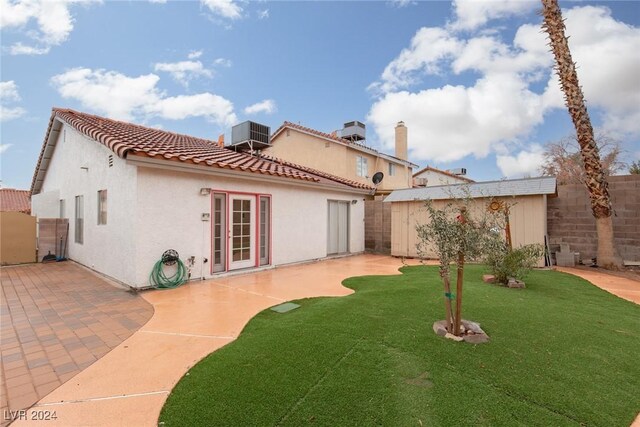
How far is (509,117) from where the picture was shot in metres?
19.8

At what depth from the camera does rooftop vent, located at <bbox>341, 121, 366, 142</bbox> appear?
23.9 metres

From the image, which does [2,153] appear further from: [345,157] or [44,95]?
[345,157]

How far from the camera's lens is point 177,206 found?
7.84m

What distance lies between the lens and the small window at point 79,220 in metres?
10.9

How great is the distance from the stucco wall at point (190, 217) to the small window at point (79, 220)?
541 centimetres

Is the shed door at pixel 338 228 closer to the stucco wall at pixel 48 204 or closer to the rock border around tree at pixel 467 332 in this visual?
the rock border around tree at pixel 467 332

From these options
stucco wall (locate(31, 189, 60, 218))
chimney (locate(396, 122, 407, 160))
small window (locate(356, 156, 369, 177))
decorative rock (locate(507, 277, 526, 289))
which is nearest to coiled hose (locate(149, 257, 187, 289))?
decorative rock (locate(507, 277, 526, 289))

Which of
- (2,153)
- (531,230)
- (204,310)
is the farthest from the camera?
(2,153)

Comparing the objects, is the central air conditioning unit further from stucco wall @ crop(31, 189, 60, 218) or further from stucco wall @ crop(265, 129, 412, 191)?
stucco wall @ crop(31, 189, 60, 218)

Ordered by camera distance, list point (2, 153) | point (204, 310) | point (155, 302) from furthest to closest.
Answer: point (2, 153), point (155, 302), point (204, 310)

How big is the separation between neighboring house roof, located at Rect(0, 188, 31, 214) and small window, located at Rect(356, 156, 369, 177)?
26.5 metres

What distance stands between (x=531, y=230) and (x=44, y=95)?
21038 millimetres

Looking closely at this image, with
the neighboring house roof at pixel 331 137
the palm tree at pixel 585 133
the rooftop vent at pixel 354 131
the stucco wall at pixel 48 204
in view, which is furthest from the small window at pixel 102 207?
the rooftop vent at pixel 354 131

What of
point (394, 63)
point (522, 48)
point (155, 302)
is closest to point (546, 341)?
point (155, 302)
